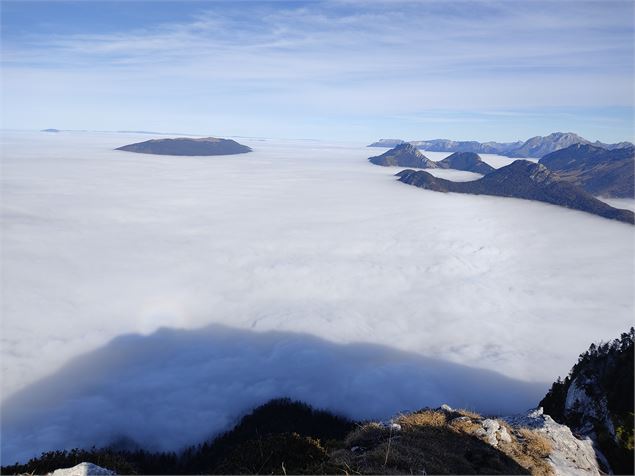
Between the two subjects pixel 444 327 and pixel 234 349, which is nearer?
pixel 234 349

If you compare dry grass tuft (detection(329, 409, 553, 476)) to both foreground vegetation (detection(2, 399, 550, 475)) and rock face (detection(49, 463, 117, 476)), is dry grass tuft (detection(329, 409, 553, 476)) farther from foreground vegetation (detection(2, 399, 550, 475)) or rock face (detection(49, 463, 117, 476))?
rock face (detection(49, 463, 117, 476))

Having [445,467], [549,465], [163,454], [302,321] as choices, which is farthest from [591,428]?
[302,321]

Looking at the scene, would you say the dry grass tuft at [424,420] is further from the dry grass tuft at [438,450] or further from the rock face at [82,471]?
the rock face at [82,471]

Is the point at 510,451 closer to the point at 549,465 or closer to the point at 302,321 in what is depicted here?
the point at 549,465

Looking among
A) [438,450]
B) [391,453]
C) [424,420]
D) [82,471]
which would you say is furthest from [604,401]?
[82,471]

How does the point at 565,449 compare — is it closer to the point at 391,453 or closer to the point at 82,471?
the point at 391,453

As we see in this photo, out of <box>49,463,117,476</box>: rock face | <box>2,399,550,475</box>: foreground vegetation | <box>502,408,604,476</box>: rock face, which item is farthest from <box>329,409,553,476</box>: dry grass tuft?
<box>49,463,117,476</box>: rock face
